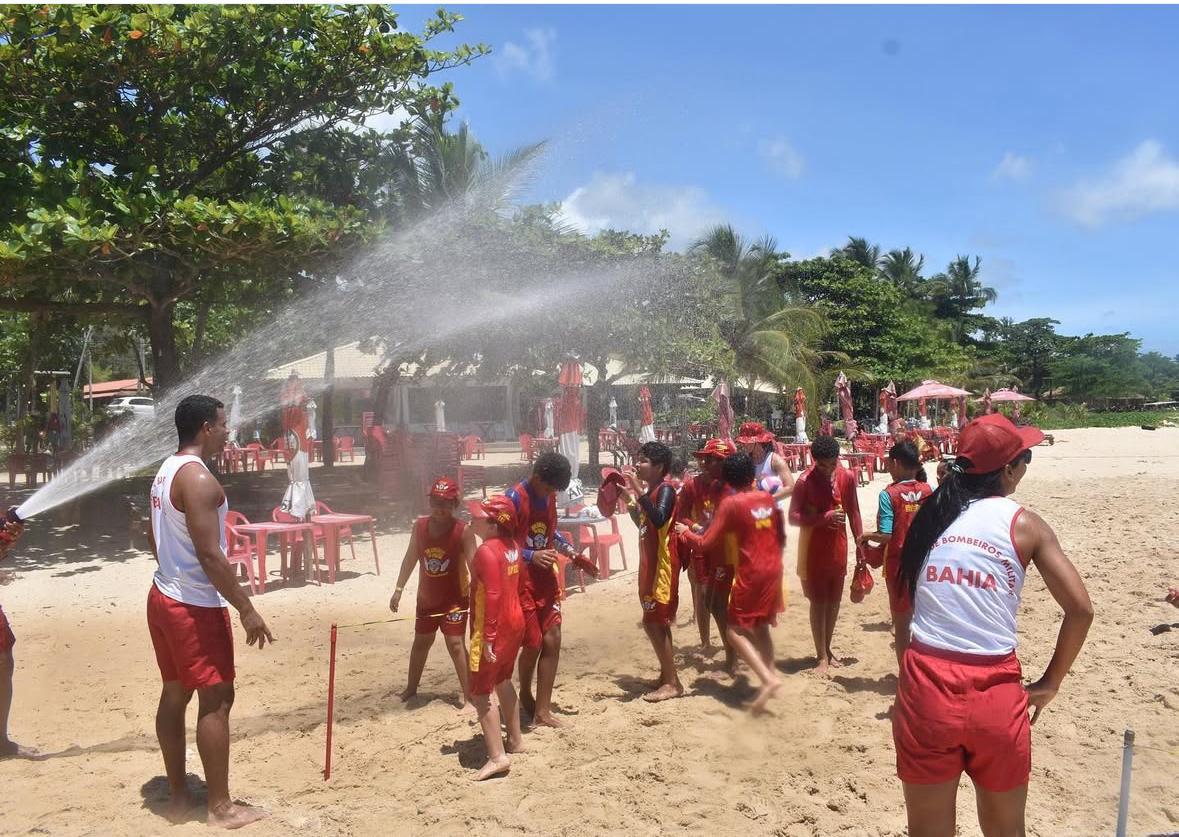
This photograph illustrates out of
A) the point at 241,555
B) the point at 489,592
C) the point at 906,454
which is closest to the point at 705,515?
the point at 906,454

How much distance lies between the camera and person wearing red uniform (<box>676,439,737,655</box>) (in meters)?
5.75

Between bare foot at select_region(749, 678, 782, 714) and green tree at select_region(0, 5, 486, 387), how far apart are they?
27.0 feet

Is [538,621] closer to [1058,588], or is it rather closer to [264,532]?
[1058,588]

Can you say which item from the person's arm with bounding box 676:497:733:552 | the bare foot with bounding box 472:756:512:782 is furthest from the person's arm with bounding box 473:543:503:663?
the person's arm with bounding box 676:497:733:552

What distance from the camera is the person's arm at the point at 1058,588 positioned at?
2.53m

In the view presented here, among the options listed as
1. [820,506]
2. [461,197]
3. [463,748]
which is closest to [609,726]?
[463,748]

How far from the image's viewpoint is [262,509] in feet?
46.9

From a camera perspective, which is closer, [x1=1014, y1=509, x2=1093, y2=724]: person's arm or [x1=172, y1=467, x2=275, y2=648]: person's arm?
[x1=1014, y1=509, x2=1093, y2=724]: person's arm

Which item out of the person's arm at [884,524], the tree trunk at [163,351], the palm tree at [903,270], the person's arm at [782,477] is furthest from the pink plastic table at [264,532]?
the palm tree at [903,270]

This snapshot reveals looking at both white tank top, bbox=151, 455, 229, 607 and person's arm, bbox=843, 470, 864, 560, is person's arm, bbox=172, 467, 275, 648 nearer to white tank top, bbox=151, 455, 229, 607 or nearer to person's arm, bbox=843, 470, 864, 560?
white tank top, bbox=151, 455, 229, 607

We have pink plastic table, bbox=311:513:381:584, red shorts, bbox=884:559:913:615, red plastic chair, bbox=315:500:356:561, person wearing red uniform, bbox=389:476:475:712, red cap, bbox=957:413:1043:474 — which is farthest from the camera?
red plastic chair, bbox=315:500:356:561

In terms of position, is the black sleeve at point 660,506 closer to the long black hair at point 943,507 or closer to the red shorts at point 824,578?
the red shorts at point 824,578

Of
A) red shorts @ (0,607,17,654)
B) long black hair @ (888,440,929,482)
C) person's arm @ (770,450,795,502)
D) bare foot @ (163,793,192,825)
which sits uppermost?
long black hair @ (888,440,929,482)

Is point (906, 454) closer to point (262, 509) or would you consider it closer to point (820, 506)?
point (820, 506)
